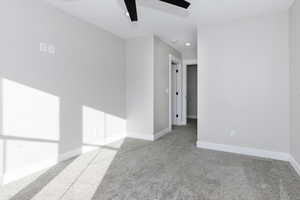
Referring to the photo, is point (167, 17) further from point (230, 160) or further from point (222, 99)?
point (230, 160)

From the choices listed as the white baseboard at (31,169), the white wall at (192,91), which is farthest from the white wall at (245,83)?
the white wall at (192,91)

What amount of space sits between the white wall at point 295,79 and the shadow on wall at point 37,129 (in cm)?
344

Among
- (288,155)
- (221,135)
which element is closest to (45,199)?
(221,135)

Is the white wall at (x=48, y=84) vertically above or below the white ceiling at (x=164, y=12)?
below

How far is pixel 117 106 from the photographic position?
13.5ft

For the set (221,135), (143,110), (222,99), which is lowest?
(221,135)

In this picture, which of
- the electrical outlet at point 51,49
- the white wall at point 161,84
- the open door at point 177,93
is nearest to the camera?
the electrical outlet at point 51,49

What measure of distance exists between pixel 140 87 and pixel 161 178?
2428 mm

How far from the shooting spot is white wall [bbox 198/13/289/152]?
2885 mm

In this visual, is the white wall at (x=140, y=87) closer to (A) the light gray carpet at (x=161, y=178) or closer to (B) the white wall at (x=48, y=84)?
(B) the white wall at (x=48, y=84)

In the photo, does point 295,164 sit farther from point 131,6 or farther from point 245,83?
point 131,6

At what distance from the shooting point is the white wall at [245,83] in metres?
2.88

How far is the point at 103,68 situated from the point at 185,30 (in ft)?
6.49

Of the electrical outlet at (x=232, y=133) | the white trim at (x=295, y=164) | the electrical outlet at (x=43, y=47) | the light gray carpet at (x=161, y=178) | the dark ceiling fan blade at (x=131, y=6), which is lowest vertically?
the light gray carpet at (x=161, y=178)
